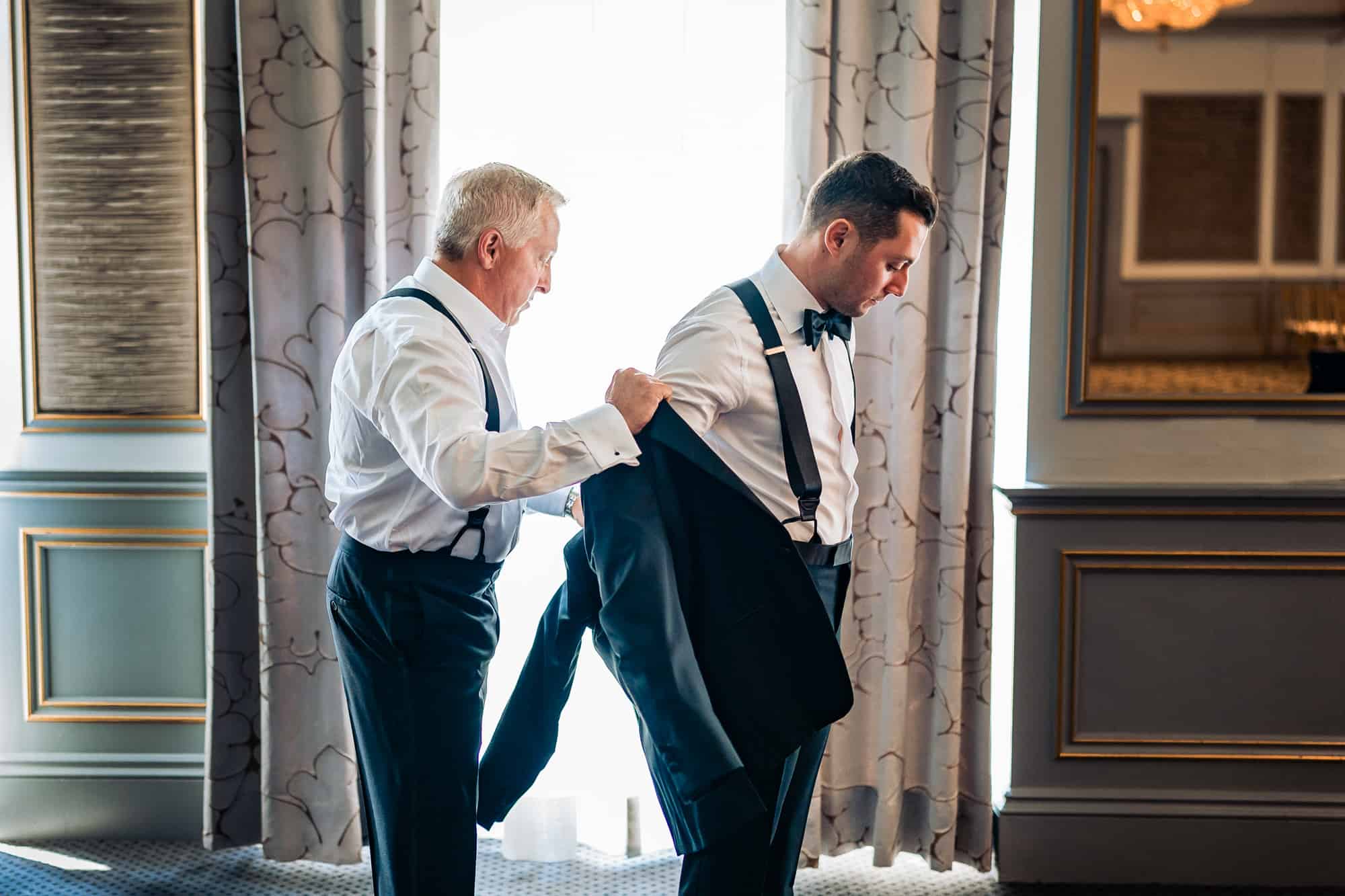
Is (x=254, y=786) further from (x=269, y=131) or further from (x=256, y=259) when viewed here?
(x=269, y=131)

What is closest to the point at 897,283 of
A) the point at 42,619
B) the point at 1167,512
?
the point at 1167,512

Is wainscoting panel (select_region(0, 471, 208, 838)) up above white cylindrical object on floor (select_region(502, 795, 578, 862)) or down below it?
above

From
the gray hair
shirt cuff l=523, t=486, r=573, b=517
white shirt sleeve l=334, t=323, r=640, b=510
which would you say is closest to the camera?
white shirt sleeve l=334, t=323, r=640, b=510

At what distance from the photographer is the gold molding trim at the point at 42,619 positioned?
2672 mm

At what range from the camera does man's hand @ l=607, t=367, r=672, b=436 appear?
1.59 meters

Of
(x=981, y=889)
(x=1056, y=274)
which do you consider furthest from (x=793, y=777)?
(x=1056, y=274)

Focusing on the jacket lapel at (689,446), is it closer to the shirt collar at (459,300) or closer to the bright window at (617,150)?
the shirt collar at (459,300)

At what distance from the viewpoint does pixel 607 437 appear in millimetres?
1537

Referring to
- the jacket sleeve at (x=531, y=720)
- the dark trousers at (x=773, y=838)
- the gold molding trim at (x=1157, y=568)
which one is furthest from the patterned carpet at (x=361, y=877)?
the jacket sleeve at (x=531, y=720)

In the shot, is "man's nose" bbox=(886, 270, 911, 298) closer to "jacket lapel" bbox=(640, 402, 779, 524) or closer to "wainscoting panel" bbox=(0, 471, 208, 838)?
"jacket lapel" bbox=(640, 402, 779, 524)

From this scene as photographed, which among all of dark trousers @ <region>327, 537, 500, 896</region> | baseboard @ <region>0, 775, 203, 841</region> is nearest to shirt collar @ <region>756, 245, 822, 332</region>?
dark trousers @ <region>327, 537, 500, 896</region>

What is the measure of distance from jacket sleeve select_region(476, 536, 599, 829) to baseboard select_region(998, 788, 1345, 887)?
4.24 ft

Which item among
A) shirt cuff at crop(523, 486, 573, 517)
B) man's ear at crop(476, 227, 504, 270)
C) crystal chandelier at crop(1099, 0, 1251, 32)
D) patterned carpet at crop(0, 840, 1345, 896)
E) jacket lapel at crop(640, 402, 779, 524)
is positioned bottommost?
patterned carpet at crop(0, 840, 1345, 896)

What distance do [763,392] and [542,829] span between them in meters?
1.41
